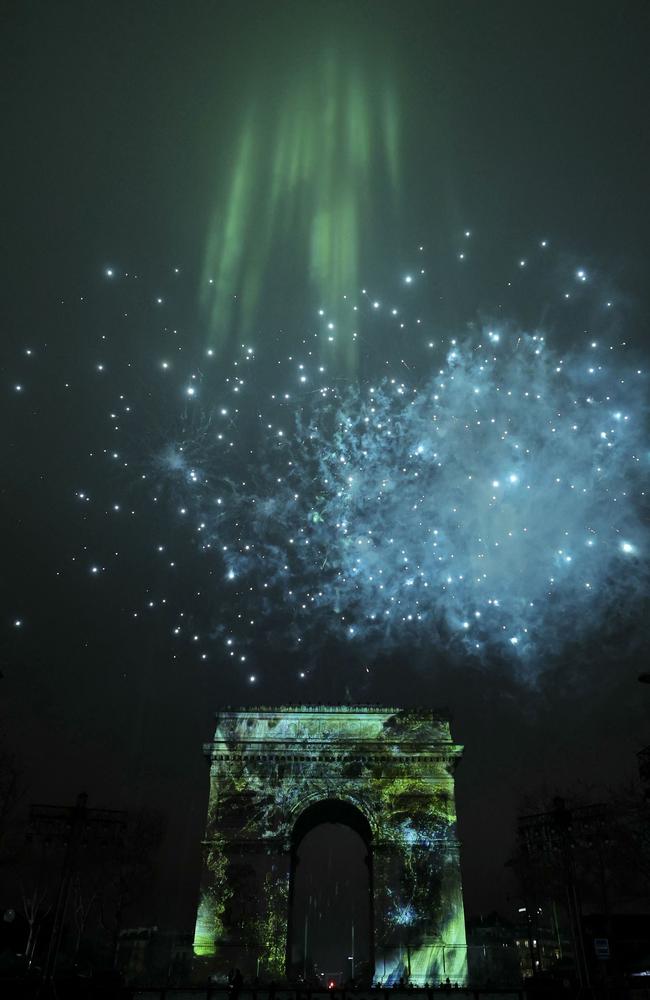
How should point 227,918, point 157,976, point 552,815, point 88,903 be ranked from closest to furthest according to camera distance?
point 552,815 < point 227,918 < point 157,976 < point 88,903

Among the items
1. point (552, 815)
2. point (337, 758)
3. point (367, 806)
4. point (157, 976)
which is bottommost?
point (157, 976)

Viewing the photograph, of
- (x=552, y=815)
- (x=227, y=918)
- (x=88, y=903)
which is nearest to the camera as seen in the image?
(x=552, y=815)

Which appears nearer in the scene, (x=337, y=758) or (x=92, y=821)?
(x=92, y=821)

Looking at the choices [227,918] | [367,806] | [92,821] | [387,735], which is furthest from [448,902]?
[92,821]

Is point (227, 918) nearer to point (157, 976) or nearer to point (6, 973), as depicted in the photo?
point (157, 976)

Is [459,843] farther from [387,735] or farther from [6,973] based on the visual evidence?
[6,973]

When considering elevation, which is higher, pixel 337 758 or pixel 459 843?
pixel 337 758

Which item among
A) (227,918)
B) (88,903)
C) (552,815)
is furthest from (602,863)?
(88,903)
